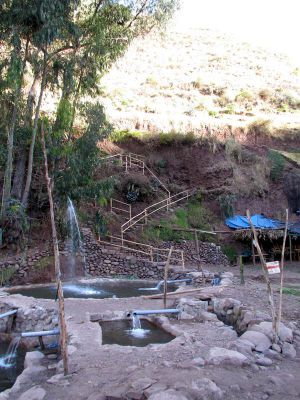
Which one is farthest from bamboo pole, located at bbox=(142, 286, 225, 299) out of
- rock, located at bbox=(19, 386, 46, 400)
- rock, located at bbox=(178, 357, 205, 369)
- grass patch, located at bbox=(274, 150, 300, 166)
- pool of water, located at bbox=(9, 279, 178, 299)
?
grass patch, located at bbox=(274, 150, 300, 166)

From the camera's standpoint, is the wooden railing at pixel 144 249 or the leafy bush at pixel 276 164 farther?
the leafy bush at pixel 276 164

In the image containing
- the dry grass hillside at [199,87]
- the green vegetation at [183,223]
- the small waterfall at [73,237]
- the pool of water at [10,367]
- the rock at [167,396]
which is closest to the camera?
the rock at [167,396]

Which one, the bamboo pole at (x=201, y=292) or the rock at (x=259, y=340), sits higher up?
the bamboo pole at (x=201, y=292)

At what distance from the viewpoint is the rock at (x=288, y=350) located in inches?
262

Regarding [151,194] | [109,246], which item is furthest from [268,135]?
[109,246]

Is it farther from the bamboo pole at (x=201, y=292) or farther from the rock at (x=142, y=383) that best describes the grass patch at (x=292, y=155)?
the rock at (x=142, y=383)

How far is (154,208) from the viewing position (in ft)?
74.0

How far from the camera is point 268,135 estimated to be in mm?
27641

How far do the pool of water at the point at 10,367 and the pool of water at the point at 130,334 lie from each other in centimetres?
157

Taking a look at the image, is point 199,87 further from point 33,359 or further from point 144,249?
point 33,359

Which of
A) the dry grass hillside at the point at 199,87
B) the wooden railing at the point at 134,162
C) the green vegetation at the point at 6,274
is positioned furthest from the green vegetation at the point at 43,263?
the dry grass hillside at the point at 199,87

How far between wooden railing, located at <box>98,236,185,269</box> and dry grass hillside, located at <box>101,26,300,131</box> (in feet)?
28.2

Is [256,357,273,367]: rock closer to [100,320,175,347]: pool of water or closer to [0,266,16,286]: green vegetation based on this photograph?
[100,320,175,347]: pool of water

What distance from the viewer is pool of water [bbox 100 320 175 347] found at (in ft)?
26.6
